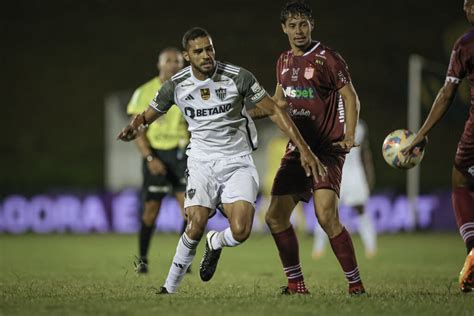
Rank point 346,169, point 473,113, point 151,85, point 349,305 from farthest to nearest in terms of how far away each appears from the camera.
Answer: point 346,169
point 151,85
point 473,113
point 349,305

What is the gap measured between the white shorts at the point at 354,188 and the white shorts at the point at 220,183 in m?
7.47

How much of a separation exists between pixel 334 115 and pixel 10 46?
96.9ft

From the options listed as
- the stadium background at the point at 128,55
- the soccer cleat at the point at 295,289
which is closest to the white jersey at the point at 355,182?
the soccer cleat at the point at 295,289

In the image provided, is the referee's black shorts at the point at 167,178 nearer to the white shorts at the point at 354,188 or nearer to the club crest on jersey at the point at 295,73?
the club crest on jersey at the point at 295,73

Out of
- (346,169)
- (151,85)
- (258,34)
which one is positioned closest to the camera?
(151,85)

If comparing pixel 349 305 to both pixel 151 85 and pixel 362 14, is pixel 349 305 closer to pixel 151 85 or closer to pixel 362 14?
pixel 151 85

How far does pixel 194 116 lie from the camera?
8109 mm

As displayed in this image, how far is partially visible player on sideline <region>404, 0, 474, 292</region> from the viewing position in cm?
771

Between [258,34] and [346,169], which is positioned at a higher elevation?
[258,34]

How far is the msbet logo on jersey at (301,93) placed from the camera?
8.25m

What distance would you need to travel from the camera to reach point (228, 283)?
9.59m

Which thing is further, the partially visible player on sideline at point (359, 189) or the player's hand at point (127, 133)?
the partially visible player on sideline at point (359, 189)

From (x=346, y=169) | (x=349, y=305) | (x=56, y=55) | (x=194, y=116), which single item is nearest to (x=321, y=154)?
(x=194, y=116)

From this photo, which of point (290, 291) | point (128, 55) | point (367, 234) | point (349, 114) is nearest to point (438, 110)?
point (349, 114)
